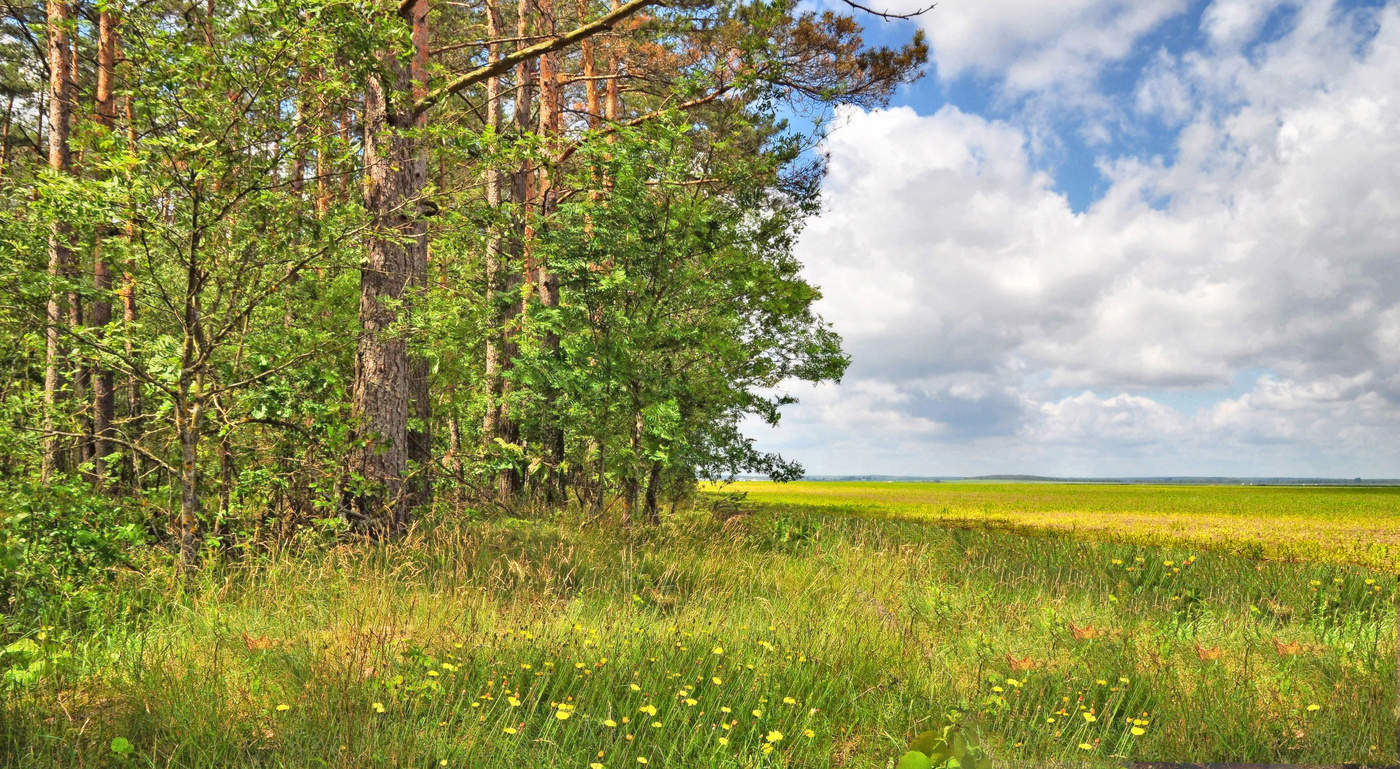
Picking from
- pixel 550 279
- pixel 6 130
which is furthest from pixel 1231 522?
pixel 6 130

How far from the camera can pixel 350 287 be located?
11.6 metres

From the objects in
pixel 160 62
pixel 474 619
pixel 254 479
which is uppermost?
pixel 160 62

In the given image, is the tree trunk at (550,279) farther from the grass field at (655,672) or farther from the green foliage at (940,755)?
the green foliage at (940,755)

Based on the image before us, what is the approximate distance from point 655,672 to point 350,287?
956cm

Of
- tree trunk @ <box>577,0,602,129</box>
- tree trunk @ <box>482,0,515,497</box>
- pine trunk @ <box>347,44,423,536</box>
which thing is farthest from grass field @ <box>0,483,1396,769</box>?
tree trunk @ <box>577,0,602,129</box>

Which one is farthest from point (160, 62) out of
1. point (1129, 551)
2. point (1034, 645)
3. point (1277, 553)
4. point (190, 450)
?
point (1277, 553)

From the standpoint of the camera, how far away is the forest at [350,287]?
546 cm

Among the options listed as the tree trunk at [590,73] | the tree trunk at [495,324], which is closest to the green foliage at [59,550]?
the tree trunk at [495,324]

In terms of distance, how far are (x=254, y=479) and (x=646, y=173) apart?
6.28 m

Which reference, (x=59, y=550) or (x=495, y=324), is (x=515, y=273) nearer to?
(x=495, y=324)

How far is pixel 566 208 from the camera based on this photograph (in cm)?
973

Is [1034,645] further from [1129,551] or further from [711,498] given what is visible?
[711,498]

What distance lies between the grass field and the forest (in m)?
0.95

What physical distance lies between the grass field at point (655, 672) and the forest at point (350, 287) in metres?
0.95
